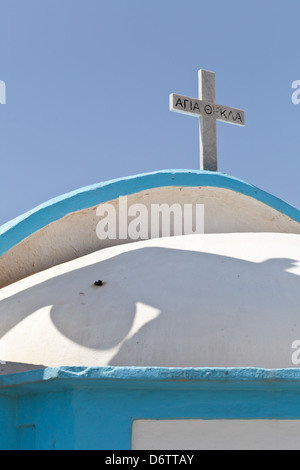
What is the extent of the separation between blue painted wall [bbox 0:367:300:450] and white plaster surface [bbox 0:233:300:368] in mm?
336

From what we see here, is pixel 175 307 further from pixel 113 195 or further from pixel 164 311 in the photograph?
pixel 113 195

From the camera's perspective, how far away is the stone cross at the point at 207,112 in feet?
25.6

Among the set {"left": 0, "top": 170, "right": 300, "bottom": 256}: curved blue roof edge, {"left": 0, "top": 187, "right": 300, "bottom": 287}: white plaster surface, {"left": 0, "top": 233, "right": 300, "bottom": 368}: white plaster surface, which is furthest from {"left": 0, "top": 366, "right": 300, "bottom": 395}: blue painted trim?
{"left": 0, "top": 187, "right": 300, "bottom": 287}: white plaster surface

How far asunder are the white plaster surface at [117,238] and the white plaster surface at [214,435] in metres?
2.84

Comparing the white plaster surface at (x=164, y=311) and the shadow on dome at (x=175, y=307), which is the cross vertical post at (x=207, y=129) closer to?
the white plaster surface at (x=164, y=311)

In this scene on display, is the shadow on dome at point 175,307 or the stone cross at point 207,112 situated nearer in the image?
the shadow on dome at point 175,307

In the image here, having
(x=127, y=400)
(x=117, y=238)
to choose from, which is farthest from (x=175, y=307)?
(x=117, y=238)

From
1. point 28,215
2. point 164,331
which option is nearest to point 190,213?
point 28,215

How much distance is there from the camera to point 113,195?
21.7 ft

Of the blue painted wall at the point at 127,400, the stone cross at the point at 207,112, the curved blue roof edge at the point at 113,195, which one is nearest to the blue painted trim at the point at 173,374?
the blue painted wall at the point at 127,400

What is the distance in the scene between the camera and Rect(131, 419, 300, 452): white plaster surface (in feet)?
12.9

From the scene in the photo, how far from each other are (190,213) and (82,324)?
106 inches

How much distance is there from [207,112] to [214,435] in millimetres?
4970

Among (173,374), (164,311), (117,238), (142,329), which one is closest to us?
(173,374)
